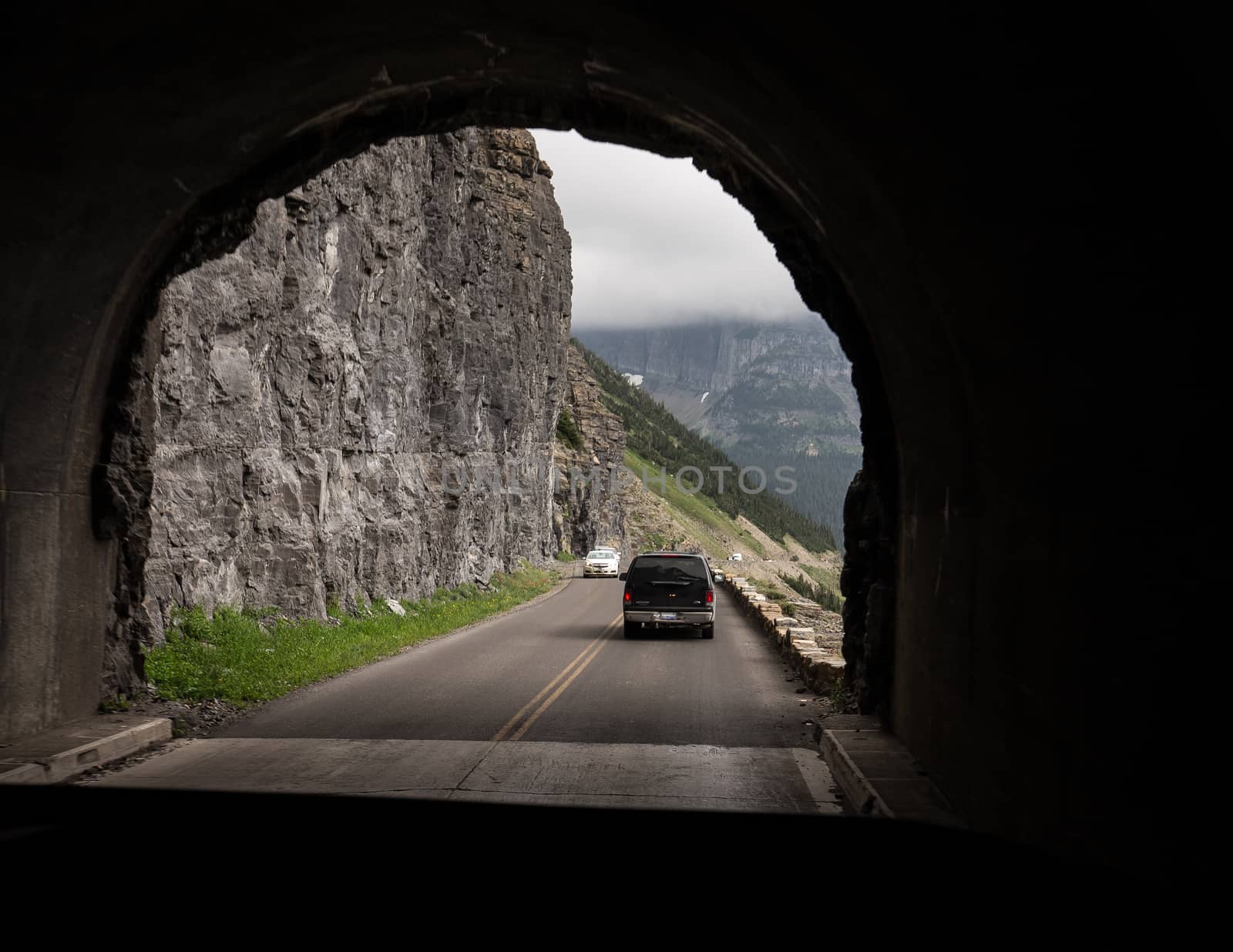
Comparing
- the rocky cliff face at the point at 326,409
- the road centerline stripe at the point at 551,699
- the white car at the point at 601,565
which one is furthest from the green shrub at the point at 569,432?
the road centerline stripe at the point at 551,699

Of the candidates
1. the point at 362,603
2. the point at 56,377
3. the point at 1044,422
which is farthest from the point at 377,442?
the point at 1044,422

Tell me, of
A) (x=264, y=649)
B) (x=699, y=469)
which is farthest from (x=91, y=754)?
(x=699, y=469)

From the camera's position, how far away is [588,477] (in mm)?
80375

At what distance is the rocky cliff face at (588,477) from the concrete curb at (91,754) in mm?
66303

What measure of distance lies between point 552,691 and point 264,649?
529 cm

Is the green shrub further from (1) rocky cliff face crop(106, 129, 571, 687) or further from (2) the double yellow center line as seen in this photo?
(2) the double yellow center line

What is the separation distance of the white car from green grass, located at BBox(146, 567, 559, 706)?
30.6 metres

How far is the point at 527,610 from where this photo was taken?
3278 centimetres

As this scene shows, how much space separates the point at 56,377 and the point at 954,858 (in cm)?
900

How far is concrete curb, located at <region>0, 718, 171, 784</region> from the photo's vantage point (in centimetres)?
821

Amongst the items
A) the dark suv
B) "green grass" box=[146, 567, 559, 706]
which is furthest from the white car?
the dark suv

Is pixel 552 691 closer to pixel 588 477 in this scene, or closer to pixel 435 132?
pixel 435 132

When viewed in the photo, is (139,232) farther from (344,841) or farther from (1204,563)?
(1204,563)

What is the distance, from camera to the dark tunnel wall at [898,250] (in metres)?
4.30
